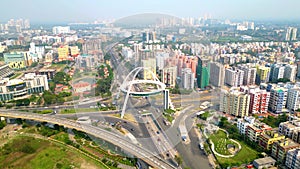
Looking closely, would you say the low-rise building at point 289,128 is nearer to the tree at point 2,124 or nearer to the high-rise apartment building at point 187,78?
the high-rise apartment building at point 187,78

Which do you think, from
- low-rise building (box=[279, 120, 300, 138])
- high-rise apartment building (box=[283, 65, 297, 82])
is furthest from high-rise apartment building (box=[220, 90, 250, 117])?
high-rise apartment building (box=[283, 65, 297, 82])

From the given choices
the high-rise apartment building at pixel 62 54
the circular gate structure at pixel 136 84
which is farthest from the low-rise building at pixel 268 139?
the high-rise apartment building at pixel 62 54

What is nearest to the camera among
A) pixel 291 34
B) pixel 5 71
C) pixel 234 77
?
pixel 234 77

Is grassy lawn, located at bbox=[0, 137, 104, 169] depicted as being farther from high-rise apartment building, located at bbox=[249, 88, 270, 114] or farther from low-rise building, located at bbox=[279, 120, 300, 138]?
high-rise apartment building, located at bbox=[249, 88, 270, 114]

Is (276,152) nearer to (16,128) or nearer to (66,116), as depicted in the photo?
(66,116)

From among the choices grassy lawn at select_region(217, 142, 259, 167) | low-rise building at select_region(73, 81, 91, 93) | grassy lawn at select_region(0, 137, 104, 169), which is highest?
low-rise building at select_region(73, 81, 91, 93)

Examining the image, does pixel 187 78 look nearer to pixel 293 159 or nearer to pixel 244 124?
pixel 244 124

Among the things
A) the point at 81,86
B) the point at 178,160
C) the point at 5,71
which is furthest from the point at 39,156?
the point at 5,71

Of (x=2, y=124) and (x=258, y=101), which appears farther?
(x=258, y=101)
